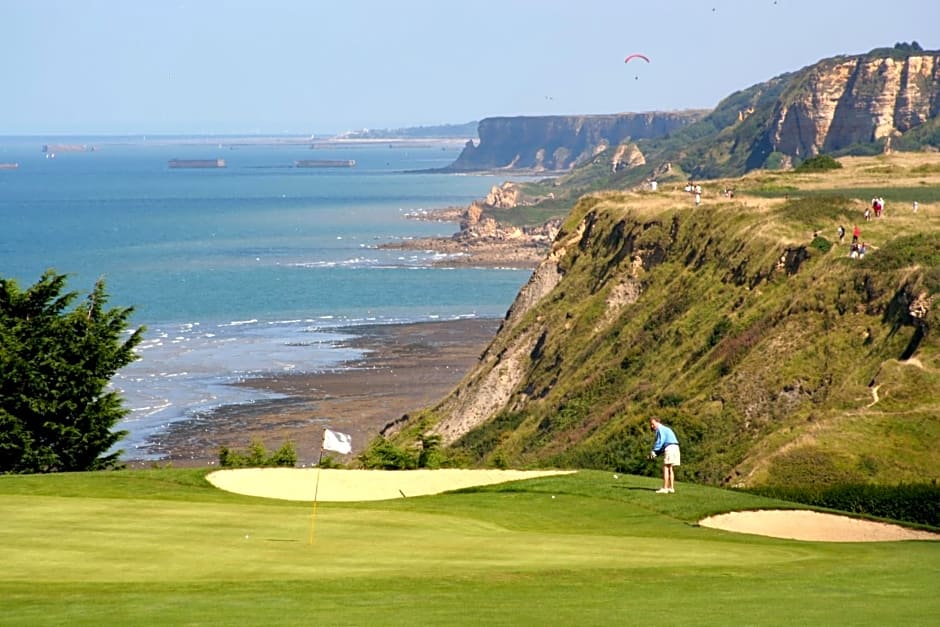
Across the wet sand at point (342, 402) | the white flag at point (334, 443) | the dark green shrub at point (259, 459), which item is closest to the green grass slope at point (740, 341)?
the dark green shrub at point (259, 459)

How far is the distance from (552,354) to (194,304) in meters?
58.1

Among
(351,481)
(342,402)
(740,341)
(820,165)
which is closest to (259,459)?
(351,481)

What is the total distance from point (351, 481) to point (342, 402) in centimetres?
4390

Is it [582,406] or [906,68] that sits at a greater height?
[906,68]

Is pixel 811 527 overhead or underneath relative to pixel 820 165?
underneath

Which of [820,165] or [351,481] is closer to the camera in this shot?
[351,481]

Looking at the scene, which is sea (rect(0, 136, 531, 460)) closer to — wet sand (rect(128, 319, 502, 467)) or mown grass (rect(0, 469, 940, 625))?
wet sand (rect(128, 319, 502, 467))

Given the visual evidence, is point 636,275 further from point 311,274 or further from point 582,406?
point 311,274

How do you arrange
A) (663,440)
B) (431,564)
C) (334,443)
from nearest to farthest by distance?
(431,564) < (334,443) < (663,440)

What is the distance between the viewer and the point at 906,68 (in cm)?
16475

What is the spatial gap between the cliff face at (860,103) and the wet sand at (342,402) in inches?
3348

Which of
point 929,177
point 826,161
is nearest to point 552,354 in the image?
point 929,177

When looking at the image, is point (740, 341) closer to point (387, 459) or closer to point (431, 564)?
point (387, 459)

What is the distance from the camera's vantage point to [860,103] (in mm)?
166625
